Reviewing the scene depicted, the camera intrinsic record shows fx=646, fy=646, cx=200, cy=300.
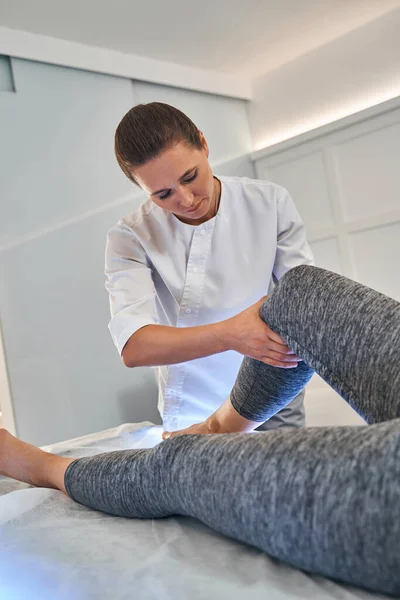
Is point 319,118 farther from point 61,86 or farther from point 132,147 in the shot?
point 132,147

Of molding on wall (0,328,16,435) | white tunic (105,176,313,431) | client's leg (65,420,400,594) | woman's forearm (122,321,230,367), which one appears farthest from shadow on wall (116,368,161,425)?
client's leg (65,420,400,594)

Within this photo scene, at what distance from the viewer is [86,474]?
118 cm

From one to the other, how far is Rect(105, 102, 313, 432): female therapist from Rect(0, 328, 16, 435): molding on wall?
115 cm

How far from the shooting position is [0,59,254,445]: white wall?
9.59ft

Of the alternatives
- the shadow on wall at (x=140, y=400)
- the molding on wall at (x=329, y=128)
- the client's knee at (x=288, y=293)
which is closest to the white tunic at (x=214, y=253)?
the client's knee at (x=288, y=293)

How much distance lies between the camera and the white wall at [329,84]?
3777 mm

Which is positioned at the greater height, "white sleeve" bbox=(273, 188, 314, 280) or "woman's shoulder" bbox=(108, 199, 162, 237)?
"woman's shoulder" bbox=(108, 199, 162, 237)

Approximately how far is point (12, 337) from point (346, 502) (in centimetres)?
247

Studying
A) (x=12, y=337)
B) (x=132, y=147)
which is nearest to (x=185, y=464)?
(x=132, y=147)

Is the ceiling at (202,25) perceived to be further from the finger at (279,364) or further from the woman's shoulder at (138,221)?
the finger at (279,364)

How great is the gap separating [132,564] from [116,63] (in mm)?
3197

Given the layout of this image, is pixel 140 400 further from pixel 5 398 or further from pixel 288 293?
pixel 288 293

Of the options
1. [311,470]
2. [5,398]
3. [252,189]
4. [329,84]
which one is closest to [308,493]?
[311,470]

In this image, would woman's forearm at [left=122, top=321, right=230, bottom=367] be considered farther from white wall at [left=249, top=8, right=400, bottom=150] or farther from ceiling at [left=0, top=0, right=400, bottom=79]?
white wall at [left=249, top=8, right=400, bottom=150]
